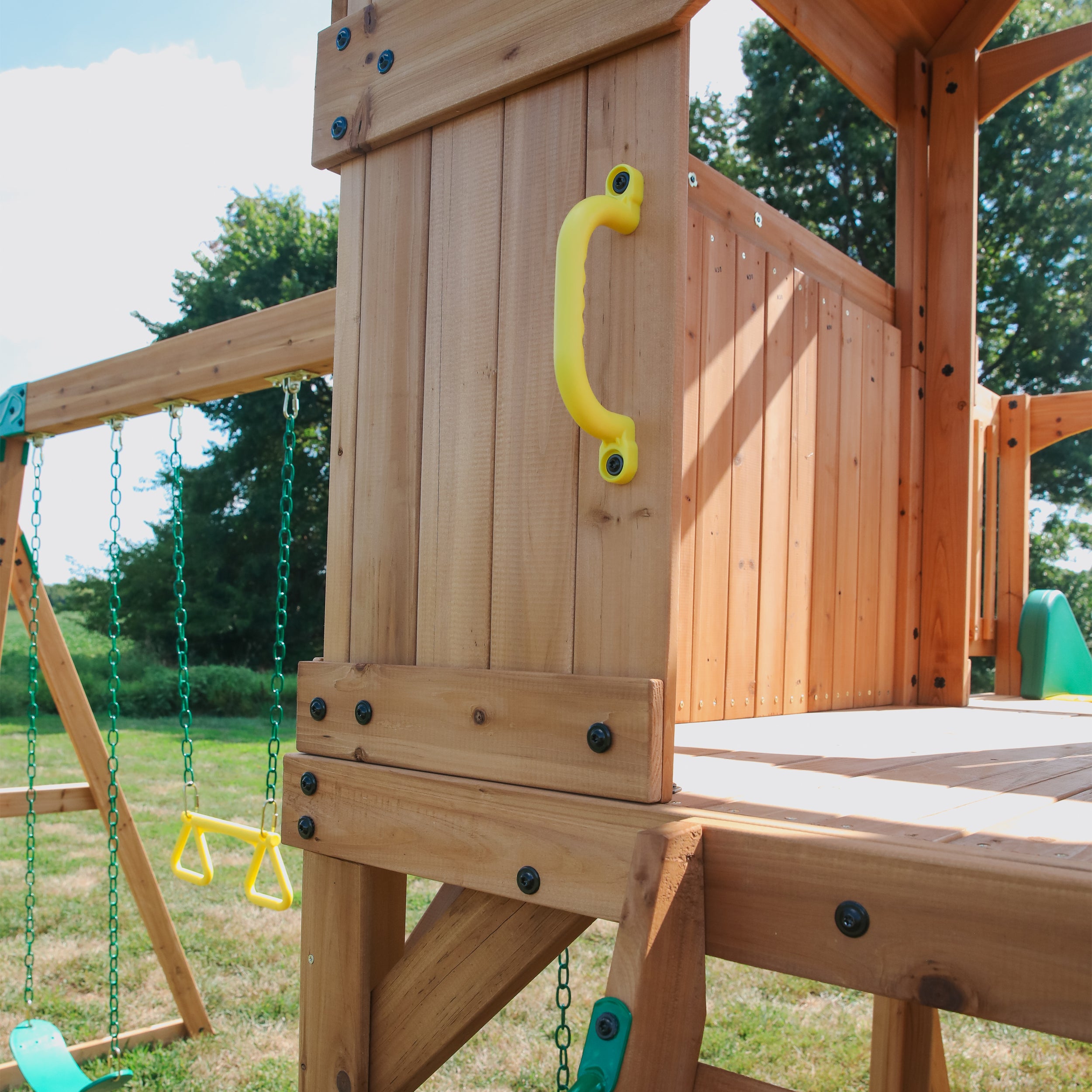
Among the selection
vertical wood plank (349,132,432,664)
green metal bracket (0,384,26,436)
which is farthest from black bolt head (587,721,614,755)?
green metal bracket (0,384,26,436)

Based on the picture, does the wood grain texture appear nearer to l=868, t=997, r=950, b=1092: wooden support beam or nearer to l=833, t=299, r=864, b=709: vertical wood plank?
l=833, t=299, r=864, b=709: vertical wood plank

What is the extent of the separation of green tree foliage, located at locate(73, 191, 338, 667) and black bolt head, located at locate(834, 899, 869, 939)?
1338 cm

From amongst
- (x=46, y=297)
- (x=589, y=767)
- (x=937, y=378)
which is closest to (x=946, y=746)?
(x=589, y=767)

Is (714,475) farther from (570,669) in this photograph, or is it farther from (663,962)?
(663,962)

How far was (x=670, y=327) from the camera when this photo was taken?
1.12m

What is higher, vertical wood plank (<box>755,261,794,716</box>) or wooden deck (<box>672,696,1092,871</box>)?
vertical wood plank (<box>755,261,794,716</box>)

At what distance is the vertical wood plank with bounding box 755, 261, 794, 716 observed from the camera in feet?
7.96

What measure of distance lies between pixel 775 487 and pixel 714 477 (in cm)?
30

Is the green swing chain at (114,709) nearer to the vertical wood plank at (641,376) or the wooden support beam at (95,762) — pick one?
the wooden support beam at (95,762)

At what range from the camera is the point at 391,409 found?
4.88 ft

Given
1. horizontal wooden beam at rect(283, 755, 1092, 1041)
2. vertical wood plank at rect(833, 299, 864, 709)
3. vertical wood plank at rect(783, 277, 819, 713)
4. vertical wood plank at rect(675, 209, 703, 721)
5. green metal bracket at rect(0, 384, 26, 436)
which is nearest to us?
horizontal wooden beam at rect(283, 755, 1092, 1041)

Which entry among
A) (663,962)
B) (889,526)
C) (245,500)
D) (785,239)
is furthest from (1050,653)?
(245,500)

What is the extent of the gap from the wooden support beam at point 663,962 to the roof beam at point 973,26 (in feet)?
9.60

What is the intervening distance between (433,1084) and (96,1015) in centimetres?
162
